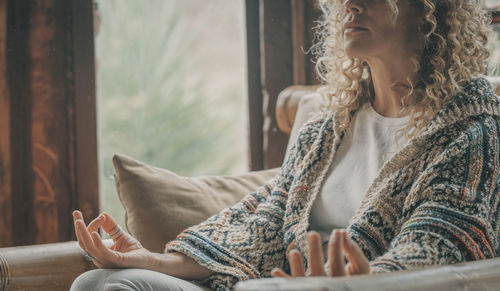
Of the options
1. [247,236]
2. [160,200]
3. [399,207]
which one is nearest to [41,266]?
[160,200]

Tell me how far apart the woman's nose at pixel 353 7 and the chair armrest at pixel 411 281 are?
25.9 inches

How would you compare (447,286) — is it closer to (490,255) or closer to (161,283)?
(490,255)

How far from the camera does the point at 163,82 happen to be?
2.22 metres

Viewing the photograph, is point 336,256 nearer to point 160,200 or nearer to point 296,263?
point 296,263

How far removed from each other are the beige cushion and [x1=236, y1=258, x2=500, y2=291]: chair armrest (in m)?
0.69

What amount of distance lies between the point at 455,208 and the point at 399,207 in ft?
0.50

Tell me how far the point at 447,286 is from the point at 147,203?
846 mm

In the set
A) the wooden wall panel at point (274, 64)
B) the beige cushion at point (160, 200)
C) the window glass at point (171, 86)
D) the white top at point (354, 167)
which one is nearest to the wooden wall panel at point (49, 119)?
the window glass at point (171, 86)

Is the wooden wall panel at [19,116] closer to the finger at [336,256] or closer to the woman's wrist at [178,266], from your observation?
the woman's wrist at [178,266]

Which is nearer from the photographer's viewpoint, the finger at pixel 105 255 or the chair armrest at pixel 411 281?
the chair armrest at pixel 411 281

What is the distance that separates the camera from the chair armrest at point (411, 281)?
747mm

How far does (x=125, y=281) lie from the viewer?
1.08m

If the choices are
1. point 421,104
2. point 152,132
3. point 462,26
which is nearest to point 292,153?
point 421,104

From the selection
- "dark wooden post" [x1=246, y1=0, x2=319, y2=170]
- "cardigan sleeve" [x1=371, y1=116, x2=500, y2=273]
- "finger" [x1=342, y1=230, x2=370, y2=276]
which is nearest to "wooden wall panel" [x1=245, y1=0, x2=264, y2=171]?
"dark wooden post" [x1=246, y1=0, x2=319, y2=170]
